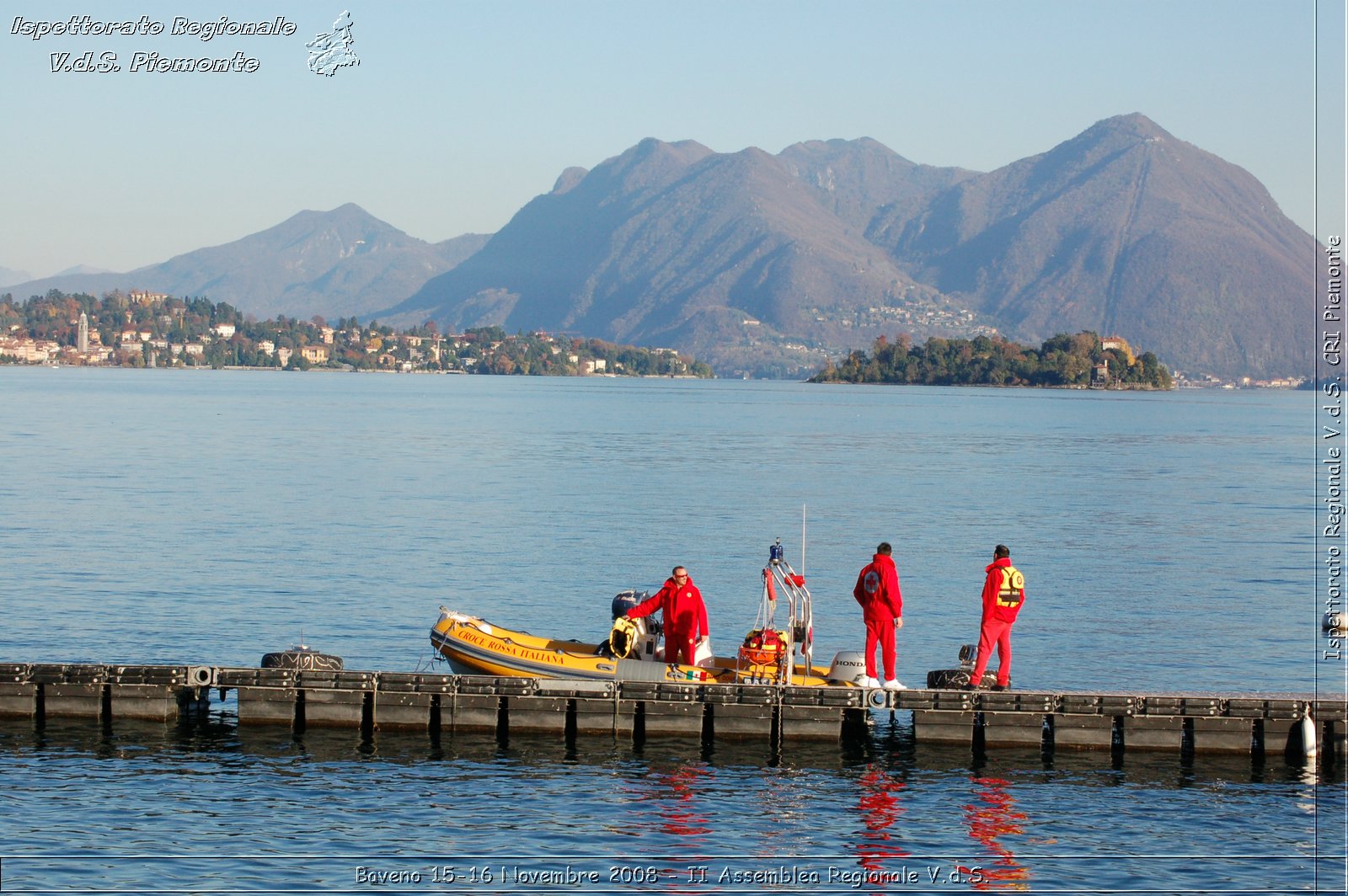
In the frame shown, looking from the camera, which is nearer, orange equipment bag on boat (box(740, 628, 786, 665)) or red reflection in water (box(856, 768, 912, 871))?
red reflection in water (box(856, 768, 912, 871))

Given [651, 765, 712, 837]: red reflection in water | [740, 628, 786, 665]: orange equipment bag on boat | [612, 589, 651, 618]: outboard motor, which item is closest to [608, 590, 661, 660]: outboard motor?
[612, 589, 651, 618]: outboard motor

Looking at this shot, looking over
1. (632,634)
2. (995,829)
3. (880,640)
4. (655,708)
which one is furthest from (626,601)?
(995,829)

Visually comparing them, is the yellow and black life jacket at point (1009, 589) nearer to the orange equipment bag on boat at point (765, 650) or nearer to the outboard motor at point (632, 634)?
the orange equipment bag on boat at point (765, 650)

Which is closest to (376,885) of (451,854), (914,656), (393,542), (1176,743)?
(451,854)

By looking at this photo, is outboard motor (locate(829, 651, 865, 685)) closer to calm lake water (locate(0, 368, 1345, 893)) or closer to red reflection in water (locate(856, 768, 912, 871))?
calm lake water (locate(0, 368, 1345, 893))

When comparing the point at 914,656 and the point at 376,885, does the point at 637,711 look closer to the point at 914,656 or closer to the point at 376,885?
the point at 376,885

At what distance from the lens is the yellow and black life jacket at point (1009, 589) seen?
2131 centimetres

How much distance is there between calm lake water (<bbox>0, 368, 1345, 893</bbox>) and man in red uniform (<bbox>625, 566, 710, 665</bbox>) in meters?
1.50

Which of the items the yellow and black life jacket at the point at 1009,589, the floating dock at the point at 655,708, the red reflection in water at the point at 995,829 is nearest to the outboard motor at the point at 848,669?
the floating dock at the point at 655,708

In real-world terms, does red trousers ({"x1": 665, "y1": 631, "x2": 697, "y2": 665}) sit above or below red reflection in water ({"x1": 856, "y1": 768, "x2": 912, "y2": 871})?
above

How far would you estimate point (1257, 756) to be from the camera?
21.6 meters

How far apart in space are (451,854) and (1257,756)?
38.3 feet

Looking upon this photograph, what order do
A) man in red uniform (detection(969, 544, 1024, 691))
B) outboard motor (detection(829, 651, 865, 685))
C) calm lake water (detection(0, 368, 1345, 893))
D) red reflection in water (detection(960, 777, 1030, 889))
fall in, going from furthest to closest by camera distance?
outboard motor (detection(829, 651, 865, 685)) < man in red uniform (detection(969, 544, 1024, 691)) < calm lake water (detection(0, 368, 1345, 893)) < red reflection in water (detection(960, 777, 1030, 889))

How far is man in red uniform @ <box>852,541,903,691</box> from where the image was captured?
21625 mm
